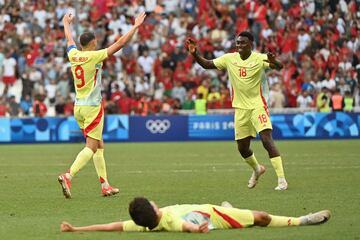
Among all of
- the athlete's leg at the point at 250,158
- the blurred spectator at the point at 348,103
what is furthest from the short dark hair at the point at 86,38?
the blurred spectator at the point at 348,103

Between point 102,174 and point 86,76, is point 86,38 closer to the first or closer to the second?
point 86,76

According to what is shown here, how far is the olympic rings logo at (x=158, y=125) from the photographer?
110 feet

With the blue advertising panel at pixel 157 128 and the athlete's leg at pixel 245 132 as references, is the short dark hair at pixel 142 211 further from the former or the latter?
the blue advertising panel at pixel 157 128

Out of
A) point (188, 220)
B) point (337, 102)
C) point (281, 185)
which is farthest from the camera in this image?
point (337, 102)

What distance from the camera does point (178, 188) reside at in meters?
16.0

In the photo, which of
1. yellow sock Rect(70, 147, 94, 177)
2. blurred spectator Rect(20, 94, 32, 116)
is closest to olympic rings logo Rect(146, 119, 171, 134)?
blurred spectator Rect(20, 94, 32, 116)

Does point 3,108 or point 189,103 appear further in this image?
point 189,103

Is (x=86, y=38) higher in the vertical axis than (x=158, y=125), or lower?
higher

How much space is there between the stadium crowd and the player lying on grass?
76.3 ft

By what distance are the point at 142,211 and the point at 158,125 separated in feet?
78.5

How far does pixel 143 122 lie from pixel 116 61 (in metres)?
3.63

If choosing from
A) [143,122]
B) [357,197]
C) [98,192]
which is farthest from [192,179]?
[143,122]

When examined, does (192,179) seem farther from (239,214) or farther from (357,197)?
(239,214)

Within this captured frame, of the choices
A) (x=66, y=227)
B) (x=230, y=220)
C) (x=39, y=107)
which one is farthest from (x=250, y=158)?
(x=39, y=107)
